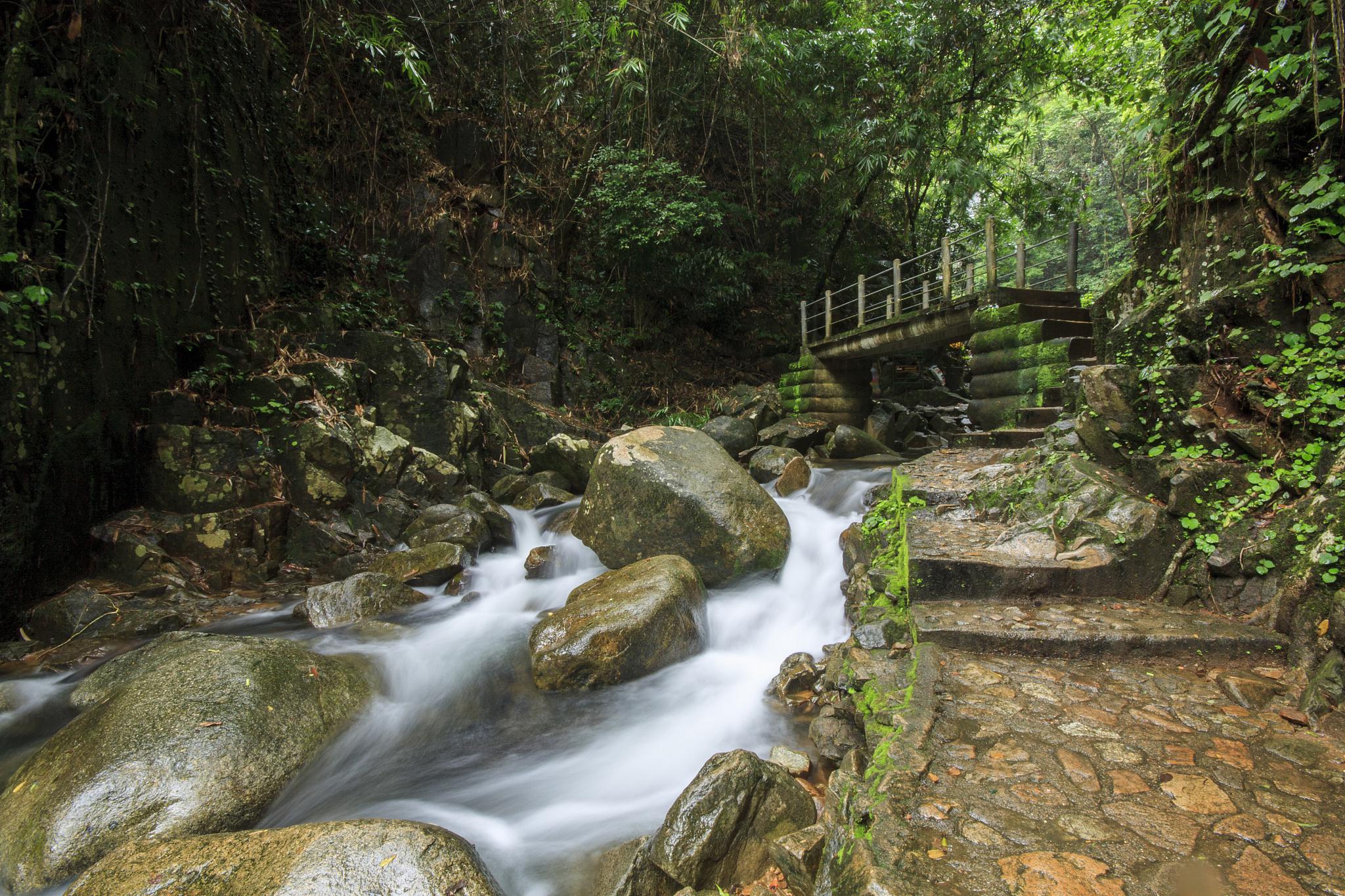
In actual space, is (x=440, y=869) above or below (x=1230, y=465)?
below

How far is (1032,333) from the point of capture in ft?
23.9

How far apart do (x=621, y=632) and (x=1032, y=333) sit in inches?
252

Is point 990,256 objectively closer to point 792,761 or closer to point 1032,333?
point 1032,333

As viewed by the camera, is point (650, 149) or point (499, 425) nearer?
point (499, 425)

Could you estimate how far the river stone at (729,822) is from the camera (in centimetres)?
219

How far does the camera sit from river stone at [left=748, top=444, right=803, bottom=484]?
8.72m

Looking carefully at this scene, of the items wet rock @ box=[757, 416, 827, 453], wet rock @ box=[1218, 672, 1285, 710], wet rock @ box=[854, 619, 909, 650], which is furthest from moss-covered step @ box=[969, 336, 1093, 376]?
wet rock @ box=[854, 619, 909, 650]

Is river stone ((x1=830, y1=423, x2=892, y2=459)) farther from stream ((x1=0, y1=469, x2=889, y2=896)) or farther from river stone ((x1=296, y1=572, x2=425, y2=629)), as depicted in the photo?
river stone ((x1=296, y1=572, x2=425, y2=629))

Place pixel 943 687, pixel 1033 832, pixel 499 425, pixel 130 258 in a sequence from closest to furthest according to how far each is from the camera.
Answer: pixel 1033 832 < pixel 943 687 < pixel 130 258 < pixel 499 425

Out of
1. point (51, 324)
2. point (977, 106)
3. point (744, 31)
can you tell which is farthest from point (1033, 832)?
point (977, 106)

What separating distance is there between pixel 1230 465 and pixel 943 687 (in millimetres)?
2218

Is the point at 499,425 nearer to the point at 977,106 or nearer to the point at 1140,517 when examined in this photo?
the point at 1140,517

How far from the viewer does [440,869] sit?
80.5 inches

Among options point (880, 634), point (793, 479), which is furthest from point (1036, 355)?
point (880, 634)
